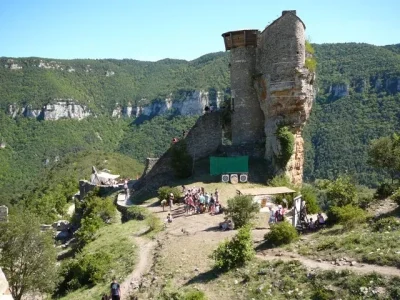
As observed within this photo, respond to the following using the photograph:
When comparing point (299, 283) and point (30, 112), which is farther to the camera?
point (30, 112)

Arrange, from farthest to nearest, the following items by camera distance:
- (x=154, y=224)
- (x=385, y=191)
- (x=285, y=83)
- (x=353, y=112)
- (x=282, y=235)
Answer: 1. (x=353, y=112)
2. (x=285, y=83)
3. (x=385, y=191)
4. (x=154, y=224)
5. (x=282, y=235)

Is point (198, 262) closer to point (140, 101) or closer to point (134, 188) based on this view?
point (134, 188)

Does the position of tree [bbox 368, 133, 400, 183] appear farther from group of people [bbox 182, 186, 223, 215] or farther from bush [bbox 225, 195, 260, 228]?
bush [bbox 225, 195, 260, 228]

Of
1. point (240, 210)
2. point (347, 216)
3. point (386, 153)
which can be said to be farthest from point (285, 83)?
point (347, 216)

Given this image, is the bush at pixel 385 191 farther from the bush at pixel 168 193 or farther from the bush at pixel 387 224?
the bush at pixel 168 193

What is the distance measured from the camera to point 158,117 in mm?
164250

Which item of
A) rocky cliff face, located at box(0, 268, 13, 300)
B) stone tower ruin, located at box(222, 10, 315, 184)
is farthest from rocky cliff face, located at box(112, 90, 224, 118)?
rocky cliff face, located at box(0, 268, 13, 300)

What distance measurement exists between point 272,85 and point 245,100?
3.45 m

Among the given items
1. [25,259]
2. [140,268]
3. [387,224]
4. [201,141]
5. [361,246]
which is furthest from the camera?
[201,141]

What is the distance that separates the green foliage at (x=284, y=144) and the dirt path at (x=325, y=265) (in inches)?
604

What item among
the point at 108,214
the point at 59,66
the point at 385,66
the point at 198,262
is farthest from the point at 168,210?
the point at 59,66

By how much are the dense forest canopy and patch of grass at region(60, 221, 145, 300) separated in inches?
2377

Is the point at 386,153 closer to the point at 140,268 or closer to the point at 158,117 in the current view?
the point at 140,268

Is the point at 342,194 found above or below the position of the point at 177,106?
below
